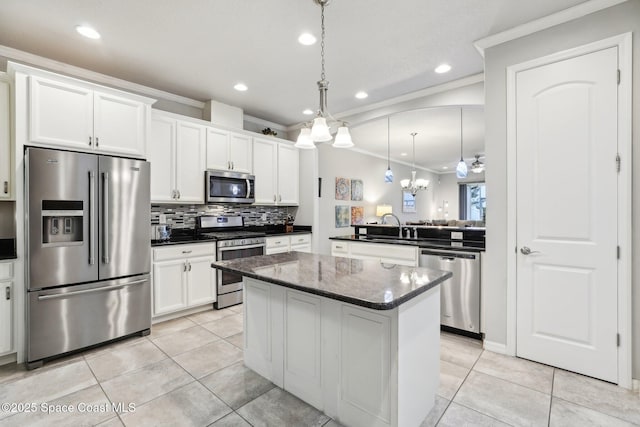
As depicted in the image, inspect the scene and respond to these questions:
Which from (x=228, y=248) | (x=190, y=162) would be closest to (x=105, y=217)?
(x=190, y=162)

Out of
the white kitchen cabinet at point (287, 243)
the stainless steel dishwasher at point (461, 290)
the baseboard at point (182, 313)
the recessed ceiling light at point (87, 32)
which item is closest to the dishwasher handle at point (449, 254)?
the stainless steel dishwasher at point (461, 290)

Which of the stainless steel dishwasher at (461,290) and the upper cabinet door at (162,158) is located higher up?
the upper cabinet door at (162,158)

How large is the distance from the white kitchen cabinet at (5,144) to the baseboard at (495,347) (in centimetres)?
432

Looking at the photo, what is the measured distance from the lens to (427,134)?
6.32 m

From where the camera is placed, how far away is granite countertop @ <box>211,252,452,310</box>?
1.40 meters

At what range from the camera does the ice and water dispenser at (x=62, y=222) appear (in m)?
2.46

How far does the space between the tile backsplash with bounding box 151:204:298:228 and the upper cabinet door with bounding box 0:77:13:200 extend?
53.4 inches

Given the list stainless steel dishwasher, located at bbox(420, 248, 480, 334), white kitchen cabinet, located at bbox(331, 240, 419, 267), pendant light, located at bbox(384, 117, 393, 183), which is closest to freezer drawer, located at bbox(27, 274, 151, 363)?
white kitchen cabinet, located at bbox(331, 240, 419, 267)

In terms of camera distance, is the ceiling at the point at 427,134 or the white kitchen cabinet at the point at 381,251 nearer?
the white kitchen cabinet at the point at 381,251

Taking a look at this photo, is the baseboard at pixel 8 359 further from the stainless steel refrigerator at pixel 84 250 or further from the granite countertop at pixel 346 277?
the granite countertop at pixel 346 277

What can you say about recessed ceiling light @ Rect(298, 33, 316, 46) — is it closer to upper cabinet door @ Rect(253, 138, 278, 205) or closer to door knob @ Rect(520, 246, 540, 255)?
upper cabinet door @ Rect(253, 138, 278, 205)

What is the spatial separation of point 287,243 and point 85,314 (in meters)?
2.53

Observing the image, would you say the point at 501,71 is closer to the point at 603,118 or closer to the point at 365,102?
the point at 603,118

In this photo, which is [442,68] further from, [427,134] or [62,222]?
[62,222]
